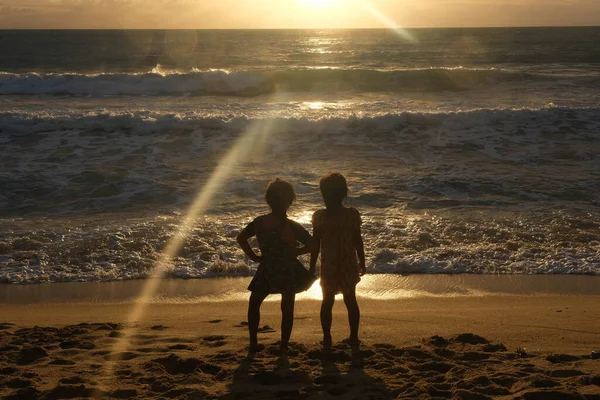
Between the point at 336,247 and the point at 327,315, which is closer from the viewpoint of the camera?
the point at 336,247

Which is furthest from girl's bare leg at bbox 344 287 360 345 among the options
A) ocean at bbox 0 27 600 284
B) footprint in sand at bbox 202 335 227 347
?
ocean at bbox 0 27 600 284

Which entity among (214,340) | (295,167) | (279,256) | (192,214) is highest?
(279,256)

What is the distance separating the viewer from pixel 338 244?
4781 mm

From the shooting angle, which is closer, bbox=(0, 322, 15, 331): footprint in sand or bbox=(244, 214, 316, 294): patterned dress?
bbox=(244, 214, 316, 294): patterned dress

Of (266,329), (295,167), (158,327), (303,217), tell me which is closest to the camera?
(266,329)

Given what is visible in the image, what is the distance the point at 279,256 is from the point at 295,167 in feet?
29.5

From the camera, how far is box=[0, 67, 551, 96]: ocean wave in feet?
83.8

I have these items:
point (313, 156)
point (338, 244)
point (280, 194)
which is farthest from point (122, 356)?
point (313, 156)

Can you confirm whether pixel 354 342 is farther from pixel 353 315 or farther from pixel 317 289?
pixel 317 289

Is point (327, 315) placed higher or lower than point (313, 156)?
lower

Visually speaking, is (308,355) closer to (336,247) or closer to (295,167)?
(336,247)

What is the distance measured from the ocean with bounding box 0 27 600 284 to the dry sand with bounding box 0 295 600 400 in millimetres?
1596

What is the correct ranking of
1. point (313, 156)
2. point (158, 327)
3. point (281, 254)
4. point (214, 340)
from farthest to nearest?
point (313, 156) < point (158, 327) < point (214, 340) < point (281, 254)

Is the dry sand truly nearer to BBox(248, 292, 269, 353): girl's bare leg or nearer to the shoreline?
BBox(248, 292, 269, 353): girl's bare leg
